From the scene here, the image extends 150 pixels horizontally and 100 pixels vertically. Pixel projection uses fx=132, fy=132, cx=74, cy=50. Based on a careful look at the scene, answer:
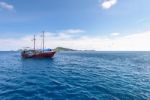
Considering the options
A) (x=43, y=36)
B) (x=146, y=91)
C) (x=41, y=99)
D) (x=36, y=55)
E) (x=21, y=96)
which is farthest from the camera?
(x=43, y=36)

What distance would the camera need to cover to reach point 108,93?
51.1 ft

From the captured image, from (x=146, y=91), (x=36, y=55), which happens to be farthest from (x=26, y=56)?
(x=146, y=91)

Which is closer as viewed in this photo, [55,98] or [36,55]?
[55,98]

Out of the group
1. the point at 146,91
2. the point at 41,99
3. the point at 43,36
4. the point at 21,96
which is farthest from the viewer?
the point at 43,36

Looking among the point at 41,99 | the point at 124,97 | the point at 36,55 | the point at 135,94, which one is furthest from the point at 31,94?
the point at 36,55

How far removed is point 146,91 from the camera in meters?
16.4

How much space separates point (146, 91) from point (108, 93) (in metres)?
5.01

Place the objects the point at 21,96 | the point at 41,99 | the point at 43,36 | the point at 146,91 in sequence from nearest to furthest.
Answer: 1. the point at 41,99
2. the point at 21,96
3. the point at 146,91
4. the point at 43,36

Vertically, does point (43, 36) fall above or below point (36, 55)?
above

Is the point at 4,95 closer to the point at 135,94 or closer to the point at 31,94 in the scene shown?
the point at 31,94

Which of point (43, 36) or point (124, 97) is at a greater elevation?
point (43, 36)

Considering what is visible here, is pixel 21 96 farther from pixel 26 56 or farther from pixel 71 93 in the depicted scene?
pixel 26 56

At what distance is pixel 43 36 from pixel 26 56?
1539 centimetres

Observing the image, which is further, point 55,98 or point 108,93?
point 108,93
